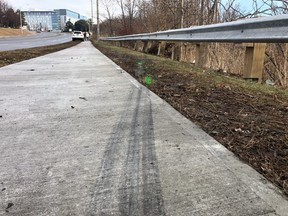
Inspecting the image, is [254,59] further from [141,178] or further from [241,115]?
→ [141,178]

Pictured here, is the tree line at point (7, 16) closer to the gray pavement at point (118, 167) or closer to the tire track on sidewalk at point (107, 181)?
the gray pavement at point (118, 167)

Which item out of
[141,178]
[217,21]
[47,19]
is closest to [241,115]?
[141,178]

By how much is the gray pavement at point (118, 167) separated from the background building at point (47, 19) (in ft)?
519

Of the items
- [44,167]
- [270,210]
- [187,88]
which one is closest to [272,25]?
[187,88]

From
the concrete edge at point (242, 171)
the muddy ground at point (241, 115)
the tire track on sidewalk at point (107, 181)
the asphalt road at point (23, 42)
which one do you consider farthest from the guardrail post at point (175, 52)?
the tire track on sidewalk at point (107, 181)

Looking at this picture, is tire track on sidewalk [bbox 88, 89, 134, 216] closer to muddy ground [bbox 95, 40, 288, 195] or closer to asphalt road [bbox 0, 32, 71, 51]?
muddy ground [bbox 95, 40, 288, 195]

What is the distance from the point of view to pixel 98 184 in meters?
1.69

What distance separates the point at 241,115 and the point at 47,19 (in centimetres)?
18059

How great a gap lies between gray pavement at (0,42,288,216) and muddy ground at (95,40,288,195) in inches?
4.7

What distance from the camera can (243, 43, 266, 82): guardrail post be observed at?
15.3 feet

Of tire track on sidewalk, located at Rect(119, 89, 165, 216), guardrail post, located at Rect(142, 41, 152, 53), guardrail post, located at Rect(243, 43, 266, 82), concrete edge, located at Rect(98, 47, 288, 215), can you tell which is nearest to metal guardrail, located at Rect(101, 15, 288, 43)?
guardrail post, located at Rect(243, 43, 266, 82)

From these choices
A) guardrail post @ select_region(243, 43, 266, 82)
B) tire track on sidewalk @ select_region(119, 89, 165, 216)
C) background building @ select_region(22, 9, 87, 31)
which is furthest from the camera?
background building @ select_region(22, 9, 87, 31)

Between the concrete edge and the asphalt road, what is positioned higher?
the asphalt road

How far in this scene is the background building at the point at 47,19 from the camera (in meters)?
153
